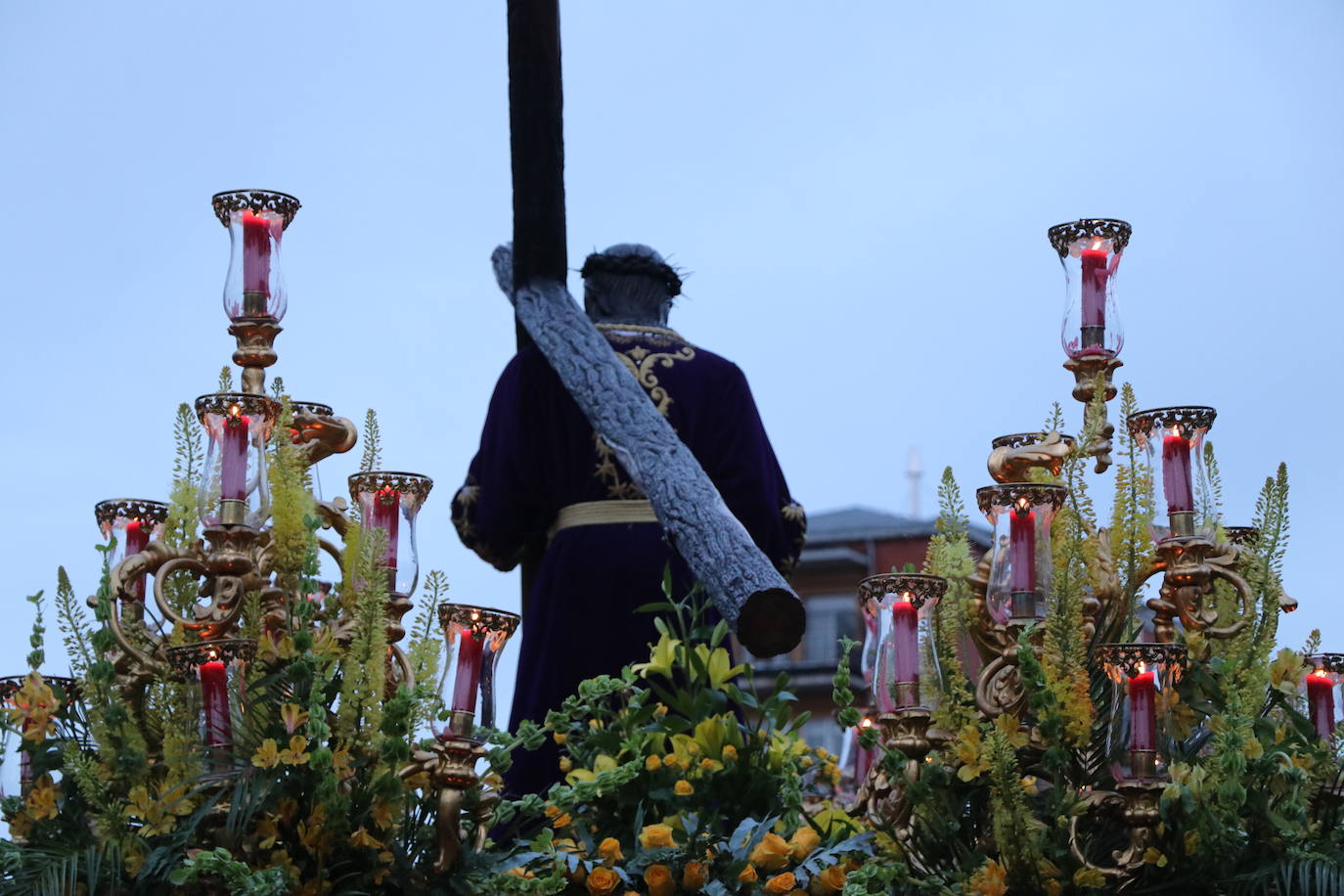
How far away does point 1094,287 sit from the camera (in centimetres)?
648

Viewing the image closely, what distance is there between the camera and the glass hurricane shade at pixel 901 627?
5.66m

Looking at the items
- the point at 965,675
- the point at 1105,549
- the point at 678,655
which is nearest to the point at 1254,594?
the point at 1105,549

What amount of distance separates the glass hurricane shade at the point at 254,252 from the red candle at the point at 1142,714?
255 cm

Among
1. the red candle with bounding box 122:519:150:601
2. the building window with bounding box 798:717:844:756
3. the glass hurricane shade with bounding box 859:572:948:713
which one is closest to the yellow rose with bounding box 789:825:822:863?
the glass hurricane shade with bounding box 859:572:948:713

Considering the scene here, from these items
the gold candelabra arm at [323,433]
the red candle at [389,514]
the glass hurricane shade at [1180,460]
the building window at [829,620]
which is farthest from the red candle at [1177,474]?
the building window at [829,620]

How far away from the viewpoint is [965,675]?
5.73 metres

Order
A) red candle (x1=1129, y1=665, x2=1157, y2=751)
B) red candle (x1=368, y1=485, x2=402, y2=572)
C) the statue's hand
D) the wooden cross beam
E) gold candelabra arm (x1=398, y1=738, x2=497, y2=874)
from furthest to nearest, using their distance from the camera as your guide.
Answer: the statue's hand → the wooden cross beam → red candle (x1=368, y1=485, x2=402, y2=572) → gold candelabra arm (x1=398, y1=738, x2=497, y2=874) → red candle (x1=1129, y1=665, x2=1157, y2=751)

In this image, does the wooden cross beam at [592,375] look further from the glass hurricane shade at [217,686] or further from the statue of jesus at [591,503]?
the glass hurricane shade at [217,686]

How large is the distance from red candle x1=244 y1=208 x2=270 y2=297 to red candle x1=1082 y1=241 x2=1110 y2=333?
2.27 m

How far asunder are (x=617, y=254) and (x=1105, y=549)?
8.79ft

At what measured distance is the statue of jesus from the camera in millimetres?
7434

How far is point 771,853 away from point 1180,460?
1.54 meters

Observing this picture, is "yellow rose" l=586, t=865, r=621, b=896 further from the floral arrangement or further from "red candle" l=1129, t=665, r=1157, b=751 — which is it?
"red candle" l=1129, t=665, r=1157, b=751

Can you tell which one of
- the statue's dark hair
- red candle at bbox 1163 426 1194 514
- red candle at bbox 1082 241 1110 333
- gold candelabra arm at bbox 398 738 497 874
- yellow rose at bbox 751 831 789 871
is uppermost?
the statue's dark hair
